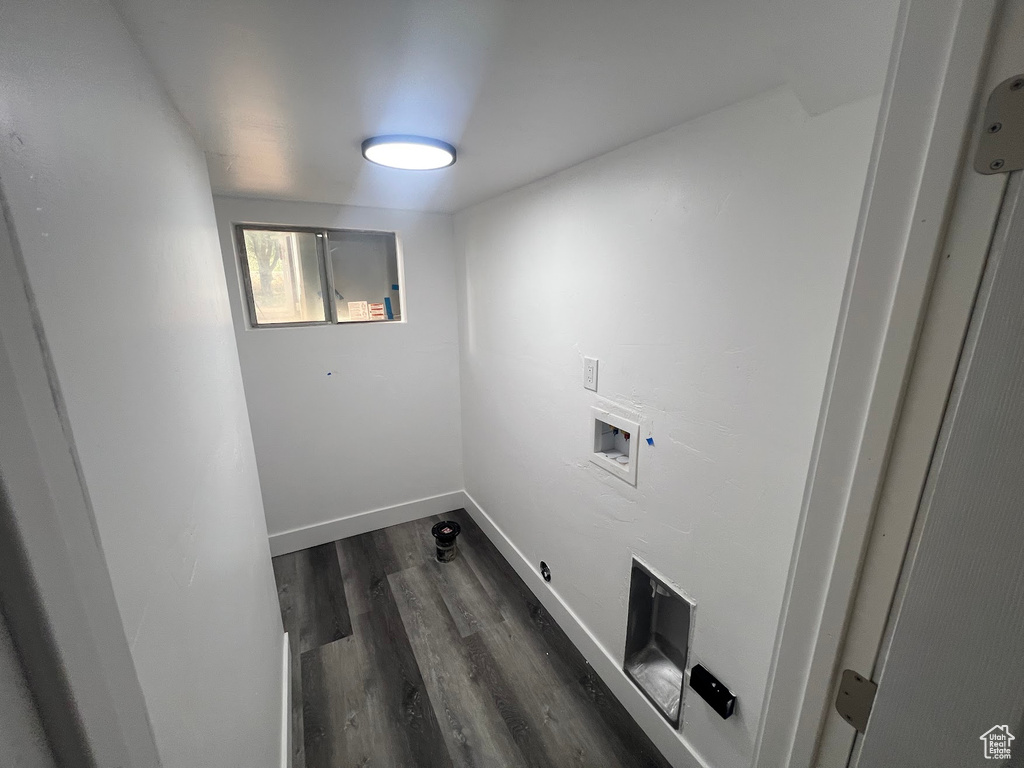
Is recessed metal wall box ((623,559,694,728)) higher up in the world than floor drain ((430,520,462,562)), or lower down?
higher up

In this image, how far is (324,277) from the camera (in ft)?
8.34

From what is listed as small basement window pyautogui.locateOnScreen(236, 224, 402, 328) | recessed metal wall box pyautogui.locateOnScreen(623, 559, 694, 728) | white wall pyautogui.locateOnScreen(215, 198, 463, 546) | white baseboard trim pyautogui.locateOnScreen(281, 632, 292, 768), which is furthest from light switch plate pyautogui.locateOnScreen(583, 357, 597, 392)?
white baseboard trim pyautogui.locateOnScreen(281, 632, 292, 768)

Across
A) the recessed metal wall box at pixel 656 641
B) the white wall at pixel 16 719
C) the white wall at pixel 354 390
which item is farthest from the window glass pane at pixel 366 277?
the white wall at pixel 16 719

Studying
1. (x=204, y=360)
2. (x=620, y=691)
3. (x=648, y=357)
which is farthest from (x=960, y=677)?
(x=620, y=691)

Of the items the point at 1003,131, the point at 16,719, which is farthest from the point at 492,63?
the point at 16,719

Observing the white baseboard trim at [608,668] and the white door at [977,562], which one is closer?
the white door at [977,562]

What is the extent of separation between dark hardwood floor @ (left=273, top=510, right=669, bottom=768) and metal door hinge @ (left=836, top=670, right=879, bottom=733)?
1.31 meters

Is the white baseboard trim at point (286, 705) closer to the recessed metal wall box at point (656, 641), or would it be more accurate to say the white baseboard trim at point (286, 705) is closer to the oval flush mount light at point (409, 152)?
the recessed metal wall box at point (656, 641)

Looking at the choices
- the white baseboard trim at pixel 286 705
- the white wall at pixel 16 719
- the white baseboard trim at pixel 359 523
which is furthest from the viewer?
the white baseboard trim at pixel 359 523

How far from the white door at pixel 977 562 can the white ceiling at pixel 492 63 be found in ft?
1.92

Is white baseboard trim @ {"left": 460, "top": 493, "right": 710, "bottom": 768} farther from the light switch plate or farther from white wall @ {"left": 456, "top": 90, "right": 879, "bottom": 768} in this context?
the light switch plate

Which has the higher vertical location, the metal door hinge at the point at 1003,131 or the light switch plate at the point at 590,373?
the metal door hinge at the point at 1003,131

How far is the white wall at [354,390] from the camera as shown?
2451 millimetres

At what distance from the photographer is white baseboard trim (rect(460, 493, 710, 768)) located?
1492 mm
